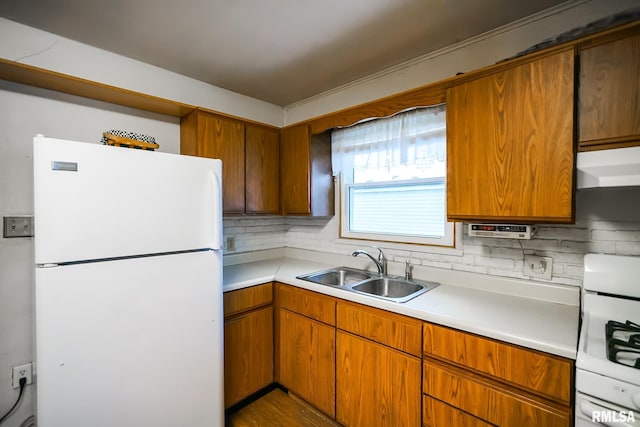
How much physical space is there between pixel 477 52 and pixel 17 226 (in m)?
2.89

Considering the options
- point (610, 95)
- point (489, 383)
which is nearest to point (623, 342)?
point (489, 383)

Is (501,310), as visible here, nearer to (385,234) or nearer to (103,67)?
(385,234)

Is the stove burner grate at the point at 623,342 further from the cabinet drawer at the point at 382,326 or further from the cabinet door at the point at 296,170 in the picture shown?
the cabinet door at the point at 296,170

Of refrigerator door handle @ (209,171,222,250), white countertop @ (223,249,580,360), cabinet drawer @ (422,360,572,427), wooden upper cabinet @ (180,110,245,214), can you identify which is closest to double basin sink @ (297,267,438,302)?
white countertop @ (223,249,580,360)

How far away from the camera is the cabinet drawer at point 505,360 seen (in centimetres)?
103

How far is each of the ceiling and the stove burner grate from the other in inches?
60.8

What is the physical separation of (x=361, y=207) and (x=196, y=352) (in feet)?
5.28

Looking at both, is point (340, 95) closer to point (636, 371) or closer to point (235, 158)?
point (235, 158)

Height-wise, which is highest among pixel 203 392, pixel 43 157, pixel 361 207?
pixel 43 157

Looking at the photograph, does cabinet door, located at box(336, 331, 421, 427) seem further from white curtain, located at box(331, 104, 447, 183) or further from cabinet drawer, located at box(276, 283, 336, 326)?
white curtain, located at box(331, 104, 447, 183)

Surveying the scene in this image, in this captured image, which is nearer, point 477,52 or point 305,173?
point 477,52

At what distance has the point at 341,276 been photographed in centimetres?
227

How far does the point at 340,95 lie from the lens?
248 cm

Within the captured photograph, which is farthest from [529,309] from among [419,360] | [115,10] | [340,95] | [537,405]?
[115,10]
